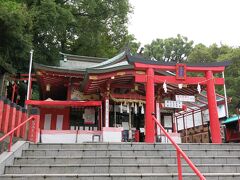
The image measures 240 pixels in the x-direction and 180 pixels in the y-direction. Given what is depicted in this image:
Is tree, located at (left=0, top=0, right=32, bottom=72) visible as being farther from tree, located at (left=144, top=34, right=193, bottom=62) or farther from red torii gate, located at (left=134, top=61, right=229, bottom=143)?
tree, located at (left=144, top=34, right=193, bottom=62)

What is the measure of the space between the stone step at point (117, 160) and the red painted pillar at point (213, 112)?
3.43m

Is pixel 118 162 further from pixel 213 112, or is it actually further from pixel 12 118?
pixel 213 112

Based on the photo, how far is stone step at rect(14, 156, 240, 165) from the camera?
6.62 m

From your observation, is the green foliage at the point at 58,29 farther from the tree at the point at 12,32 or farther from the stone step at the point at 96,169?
the stone step at the point at 96,169

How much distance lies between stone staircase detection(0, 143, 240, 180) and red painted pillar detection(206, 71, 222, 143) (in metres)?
2.01

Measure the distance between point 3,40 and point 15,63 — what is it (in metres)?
4.57

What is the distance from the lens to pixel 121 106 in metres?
14.3

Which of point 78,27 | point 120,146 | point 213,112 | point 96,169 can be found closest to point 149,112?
point 120,146

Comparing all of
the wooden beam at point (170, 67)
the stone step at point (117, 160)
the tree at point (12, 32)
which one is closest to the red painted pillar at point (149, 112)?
the wooden beam at point (170, 67)

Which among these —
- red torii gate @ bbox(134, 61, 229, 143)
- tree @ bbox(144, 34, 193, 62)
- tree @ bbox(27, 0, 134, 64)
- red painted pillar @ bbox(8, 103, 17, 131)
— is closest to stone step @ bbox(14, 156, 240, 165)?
red painted pillar @ bbox(8, 103, 17, 131)

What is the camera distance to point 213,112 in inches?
429

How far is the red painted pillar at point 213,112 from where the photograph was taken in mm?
10500

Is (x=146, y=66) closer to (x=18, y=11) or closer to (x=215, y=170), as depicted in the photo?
(x=215, y=170)

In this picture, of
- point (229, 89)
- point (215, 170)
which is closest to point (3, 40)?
point (215, 170)
